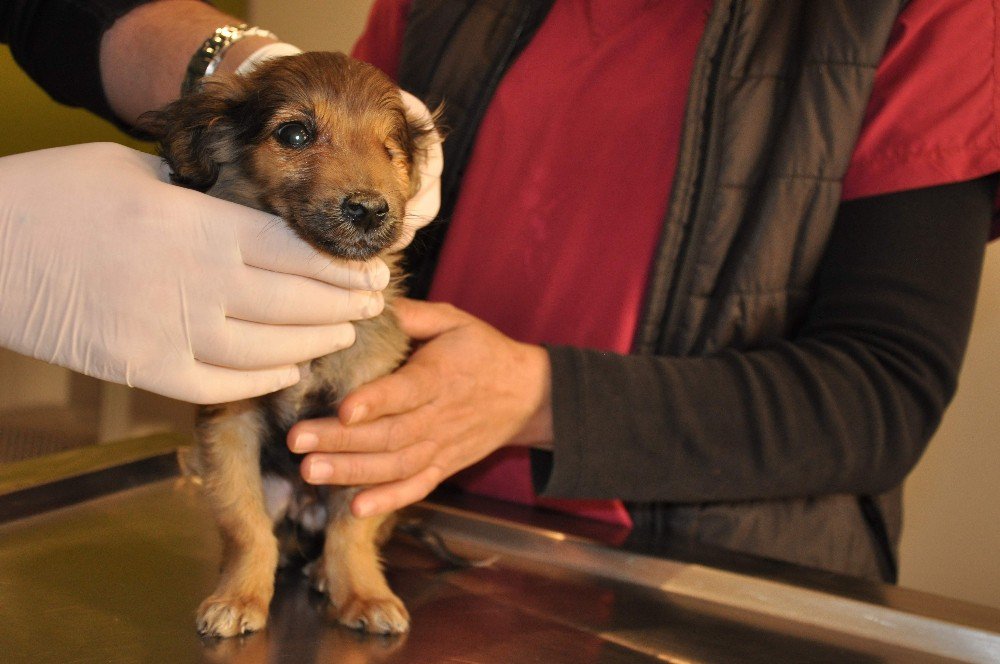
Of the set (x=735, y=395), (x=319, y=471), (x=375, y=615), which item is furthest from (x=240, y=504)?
(x=735, y=395)

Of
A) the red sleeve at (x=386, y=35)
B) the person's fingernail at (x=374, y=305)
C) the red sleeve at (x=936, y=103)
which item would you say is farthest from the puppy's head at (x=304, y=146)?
the red sleeve at (x=936, y=103)

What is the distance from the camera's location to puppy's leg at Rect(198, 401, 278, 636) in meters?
1.15

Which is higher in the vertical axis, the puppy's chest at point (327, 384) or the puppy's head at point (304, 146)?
the puppy's head at point (304, 146)

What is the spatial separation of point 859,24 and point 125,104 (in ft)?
4.23

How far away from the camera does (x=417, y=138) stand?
145 cm

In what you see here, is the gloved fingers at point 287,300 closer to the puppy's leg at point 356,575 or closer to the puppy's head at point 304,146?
the puppy's head at point 304,146

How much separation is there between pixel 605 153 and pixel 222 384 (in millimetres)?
805

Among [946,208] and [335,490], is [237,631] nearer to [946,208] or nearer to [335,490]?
[335,490]

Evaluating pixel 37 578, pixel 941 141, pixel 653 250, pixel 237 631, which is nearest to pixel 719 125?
pixel 653 250

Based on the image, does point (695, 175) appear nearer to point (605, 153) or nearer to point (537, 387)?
point (605, 153)

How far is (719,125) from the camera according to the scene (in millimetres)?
1484

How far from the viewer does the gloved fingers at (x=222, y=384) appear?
1.16m

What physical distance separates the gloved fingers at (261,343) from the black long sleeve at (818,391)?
35 cm

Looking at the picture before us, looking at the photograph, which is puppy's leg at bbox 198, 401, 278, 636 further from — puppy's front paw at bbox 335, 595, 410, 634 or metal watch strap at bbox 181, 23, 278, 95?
metal watch strap at bbox 181, 23, 278, 95
